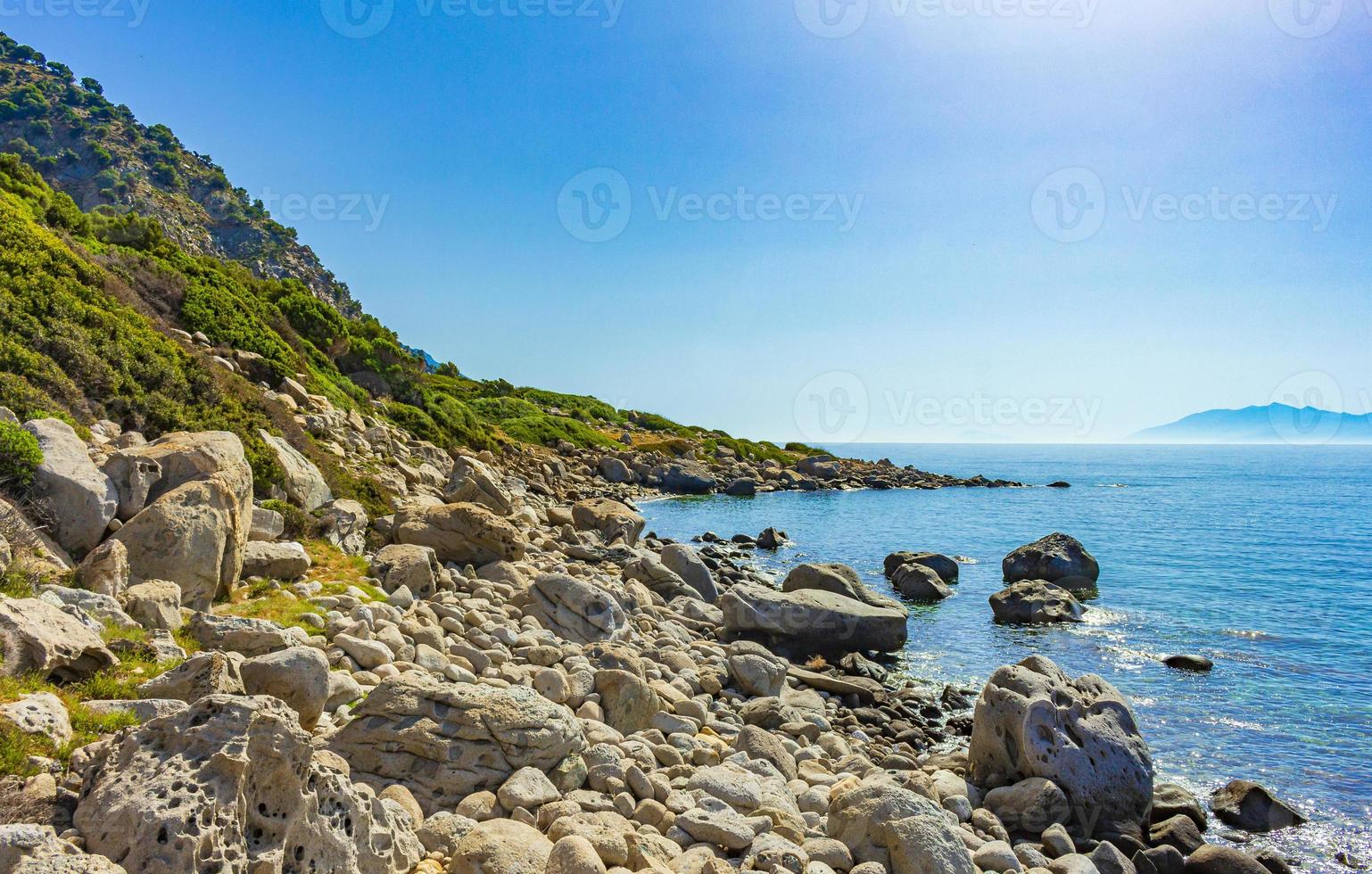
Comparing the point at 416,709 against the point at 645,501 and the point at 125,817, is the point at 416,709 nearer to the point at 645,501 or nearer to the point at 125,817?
the point at 125,817

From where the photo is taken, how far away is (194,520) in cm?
977

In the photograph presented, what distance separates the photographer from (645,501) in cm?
5903

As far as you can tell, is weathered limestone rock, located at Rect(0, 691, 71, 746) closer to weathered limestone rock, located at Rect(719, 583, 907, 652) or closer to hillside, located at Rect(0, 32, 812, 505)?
hillside, located at Rect(0, 32, 812, 505)

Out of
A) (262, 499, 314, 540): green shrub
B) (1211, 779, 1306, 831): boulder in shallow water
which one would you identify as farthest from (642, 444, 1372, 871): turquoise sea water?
(262, 499, 314, 540): green shrub

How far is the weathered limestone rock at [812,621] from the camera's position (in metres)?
19.4

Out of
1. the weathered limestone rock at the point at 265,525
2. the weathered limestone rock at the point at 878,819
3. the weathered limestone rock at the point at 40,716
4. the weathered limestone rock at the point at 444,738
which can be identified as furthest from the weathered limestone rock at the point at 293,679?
the weathered limestone rock at the point at 265,525

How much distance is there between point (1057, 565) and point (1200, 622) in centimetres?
561

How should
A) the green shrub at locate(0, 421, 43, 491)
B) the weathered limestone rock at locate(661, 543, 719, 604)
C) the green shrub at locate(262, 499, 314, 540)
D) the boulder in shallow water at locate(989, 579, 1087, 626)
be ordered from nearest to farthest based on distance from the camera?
the green shrub at locate(0, 421, 43, 491) < the green shrub at locate(262, 499, 314, 540) < the boulder in shallow water at locate(989, 579, 1087, 626) < the weathered limestone rock at locate(661, 543, 719, 604)

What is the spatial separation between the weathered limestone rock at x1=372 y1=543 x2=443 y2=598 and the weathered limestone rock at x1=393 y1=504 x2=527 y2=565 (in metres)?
2.26

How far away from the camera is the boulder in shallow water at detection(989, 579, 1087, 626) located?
77.8 feet

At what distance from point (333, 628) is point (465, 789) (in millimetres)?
4085

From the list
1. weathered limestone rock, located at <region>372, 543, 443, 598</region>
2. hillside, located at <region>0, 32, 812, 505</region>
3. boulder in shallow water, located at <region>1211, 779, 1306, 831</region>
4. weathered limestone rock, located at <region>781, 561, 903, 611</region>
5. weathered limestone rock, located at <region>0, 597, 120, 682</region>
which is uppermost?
hillside, located at <region>0, 32, 812, 505</region>

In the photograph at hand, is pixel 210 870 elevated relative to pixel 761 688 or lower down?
elevated

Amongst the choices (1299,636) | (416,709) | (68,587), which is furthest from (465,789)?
(1299,636)
